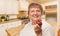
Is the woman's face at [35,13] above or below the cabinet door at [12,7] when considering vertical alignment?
below

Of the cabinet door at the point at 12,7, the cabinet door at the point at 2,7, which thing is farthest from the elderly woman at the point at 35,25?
the cabinet door at the point at 2,7

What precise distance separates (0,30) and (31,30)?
396mm

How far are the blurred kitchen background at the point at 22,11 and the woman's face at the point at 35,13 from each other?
6cm

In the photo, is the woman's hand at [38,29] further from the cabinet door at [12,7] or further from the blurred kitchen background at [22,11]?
the cabinet door at [12,7]

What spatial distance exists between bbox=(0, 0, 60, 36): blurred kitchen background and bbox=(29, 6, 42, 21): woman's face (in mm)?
61

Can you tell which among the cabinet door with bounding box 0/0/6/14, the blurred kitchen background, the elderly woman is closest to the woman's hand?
the elderly woman

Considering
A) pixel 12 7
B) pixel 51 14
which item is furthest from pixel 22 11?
pixel 51 14

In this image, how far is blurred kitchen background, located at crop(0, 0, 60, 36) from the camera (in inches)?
46.6

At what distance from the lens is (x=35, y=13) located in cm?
123

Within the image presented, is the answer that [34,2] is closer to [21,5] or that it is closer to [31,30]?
[21,5]

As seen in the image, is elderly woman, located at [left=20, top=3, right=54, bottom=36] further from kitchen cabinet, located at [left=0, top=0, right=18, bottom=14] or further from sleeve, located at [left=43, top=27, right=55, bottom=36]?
kitchen cabinet, located at [left=0, top=0, right=18, bottom=14]

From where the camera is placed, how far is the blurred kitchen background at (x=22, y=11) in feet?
3.89

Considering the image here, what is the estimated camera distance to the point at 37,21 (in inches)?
48.8

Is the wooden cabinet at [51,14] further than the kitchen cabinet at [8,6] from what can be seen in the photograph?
Yes
